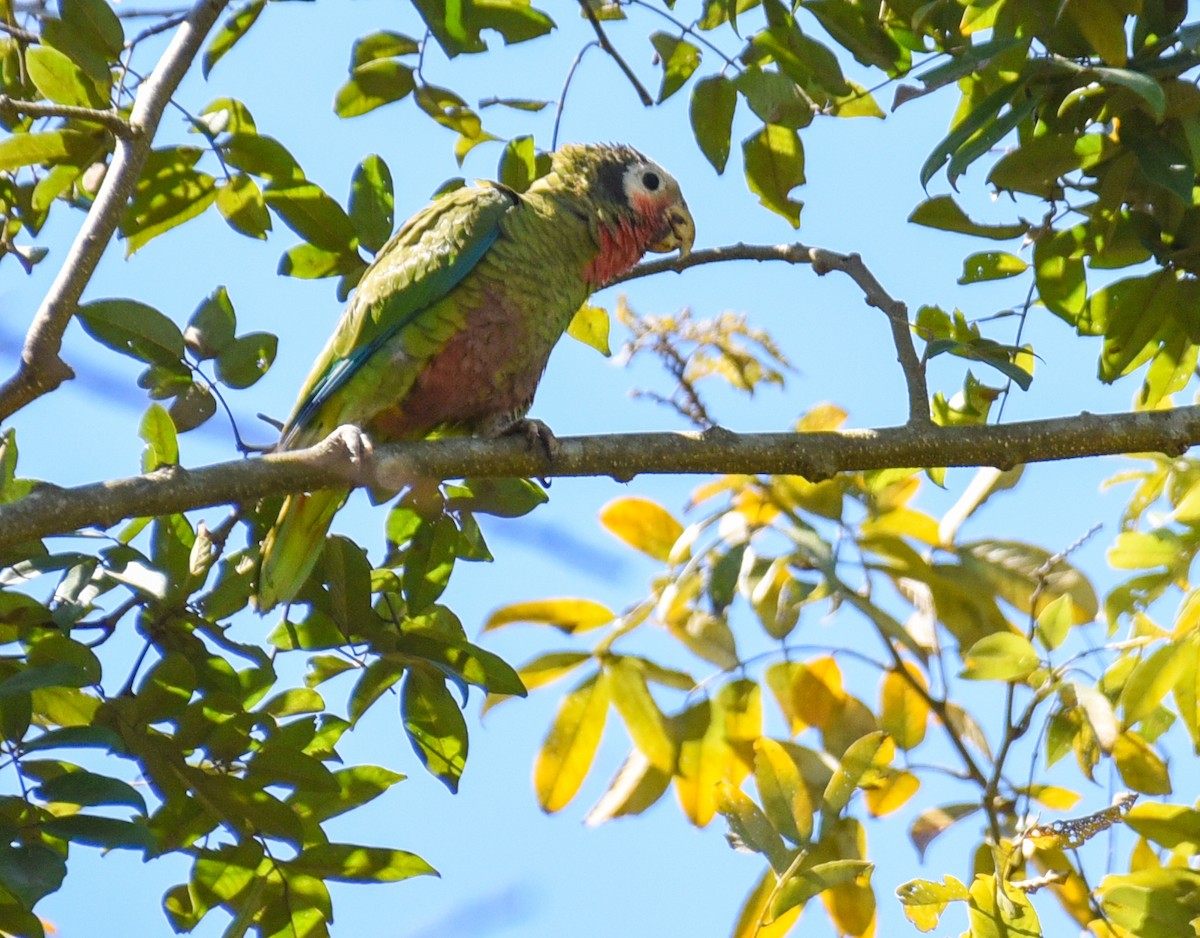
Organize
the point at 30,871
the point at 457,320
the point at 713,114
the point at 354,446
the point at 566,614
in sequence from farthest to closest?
the point at 457,320, the point at 566,614, the point at 354,446, the point at 713,114, the point at 30,871

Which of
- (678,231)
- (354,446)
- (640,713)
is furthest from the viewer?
(678,231)

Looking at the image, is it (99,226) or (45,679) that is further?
(99,226)

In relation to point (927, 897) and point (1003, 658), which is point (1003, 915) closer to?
point (927, 897)

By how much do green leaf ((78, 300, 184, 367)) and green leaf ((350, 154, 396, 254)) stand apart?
62 centimetres

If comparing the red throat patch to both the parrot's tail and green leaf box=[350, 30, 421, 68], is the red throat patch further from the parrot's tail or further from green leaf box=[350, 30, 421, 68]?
the parrot's tail

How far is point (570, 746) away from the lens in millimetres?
3248

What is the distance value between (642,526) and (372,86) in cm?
132

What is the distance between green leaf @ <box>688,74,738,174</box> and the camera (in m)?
2.99

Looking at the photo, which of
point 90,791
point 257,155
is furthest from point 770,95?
point 90,791

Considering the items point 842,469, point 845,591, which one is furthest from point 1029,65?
point 845,591

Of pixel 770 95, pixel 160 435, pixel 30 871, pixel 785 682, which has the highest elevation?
pixel 770 95

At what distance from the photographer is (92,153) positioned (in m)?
2.92

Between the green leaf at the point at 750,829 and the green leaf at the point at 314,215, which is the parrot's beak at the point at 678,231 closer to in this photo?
the green leaf at the point at 314,215

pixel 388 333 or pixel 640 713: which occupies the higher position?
pixel 388 333
